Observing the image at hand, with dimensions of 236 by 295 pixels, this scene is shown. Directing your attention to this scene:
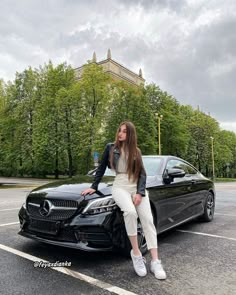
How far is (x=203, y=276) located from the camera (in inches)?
124

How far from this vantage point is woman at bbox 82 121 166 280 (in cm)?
311

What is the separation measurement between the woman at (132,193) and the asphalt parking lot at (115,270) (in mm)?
206

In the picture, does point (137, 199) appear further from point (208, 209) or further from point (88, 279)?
point (208, 209)

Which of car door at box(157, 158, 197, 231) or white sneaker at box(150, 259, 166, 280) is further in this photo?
car door at box(157, 158, 197, 231)

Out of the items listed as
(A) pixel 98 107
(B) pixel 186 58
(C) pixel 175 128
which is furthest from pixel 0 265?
(C) pixel 175 128

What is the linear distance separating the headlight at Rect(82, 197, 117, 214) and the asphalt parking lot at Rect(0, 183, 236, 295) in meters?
0.69

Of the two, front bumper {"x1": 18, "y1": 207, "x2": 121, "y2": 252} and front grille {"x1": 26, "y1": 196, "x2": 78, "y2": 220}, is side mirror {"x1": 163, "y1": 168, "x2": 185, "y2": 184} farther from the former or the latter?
front grille {"x1": 26, "y1": 196, "x2": 78, "y2": 220}

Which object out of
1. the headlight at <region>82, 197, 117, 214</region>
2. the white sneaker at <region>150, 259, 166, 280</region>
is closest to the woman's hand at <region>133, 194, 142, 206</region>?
the headlight at <region>82, 197, 117, 214</region>

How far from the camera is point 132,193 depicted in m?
3.24

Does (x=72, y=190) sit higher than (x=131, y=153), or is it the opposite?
(x=131, y=153)

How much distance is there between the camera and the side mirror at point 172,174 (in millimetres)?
4379

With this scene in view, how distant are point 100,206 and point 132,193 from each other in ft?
1.45

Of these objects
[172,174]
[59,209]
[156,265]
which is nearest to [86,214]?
[59,209]

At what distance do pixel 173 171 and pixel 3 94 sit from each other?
121 ft
